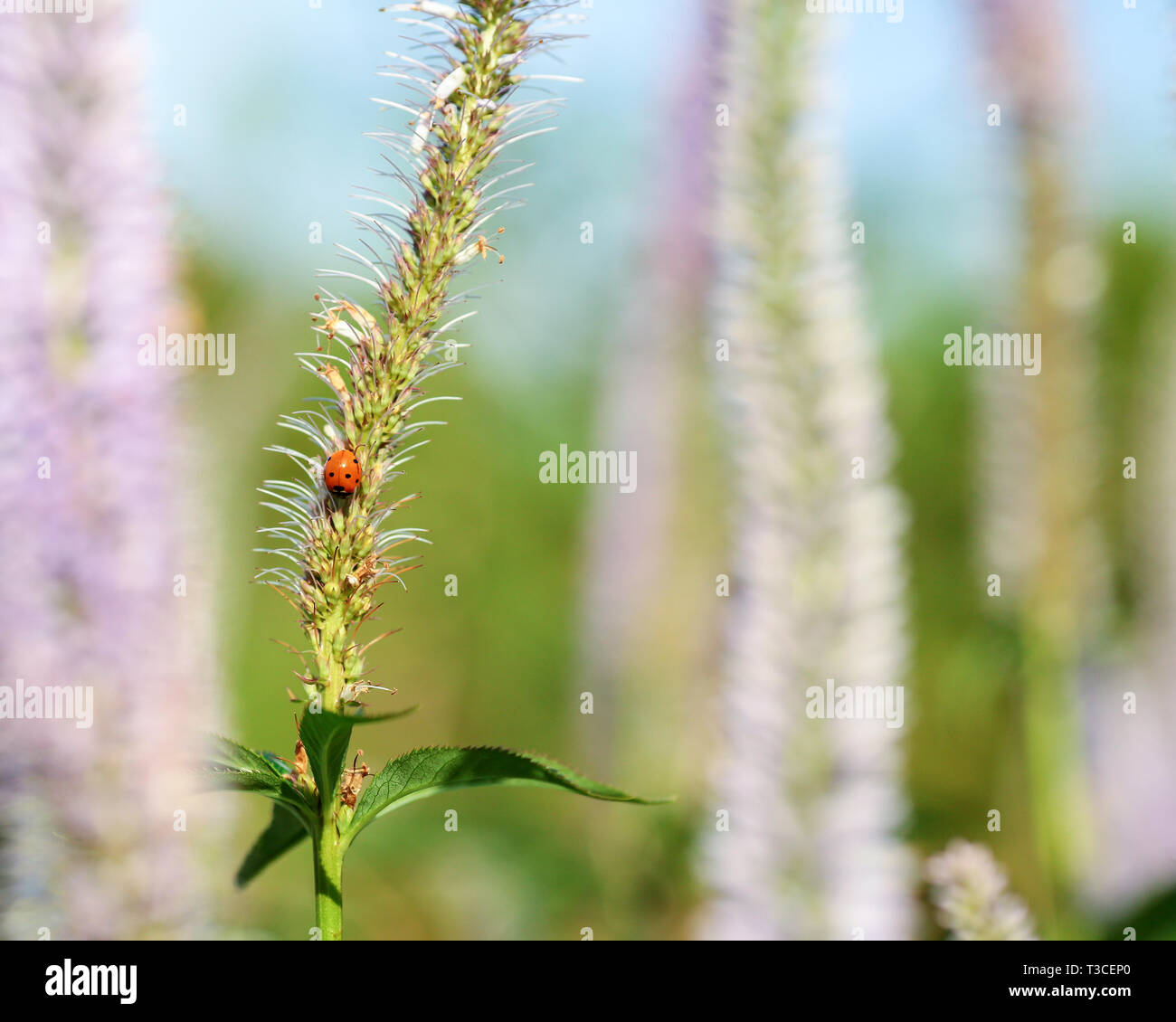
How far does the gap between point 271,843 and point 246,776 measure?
27 cm

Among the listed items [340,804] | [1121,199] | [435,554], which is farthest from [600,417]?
[1121,199]

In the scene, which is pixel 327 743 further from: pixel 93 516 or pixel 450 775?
pixel 93 516

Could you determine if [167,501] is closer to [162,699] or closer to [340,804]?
[162,699]

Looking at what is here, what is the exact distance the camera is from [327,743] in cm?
134

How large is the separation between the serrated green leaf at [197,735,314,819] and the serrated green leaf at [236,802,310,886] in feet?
0.42

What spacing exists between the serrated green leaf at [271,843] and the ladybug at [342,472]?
0.45 meters

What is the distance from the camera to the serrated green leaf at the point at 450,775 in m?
1.41

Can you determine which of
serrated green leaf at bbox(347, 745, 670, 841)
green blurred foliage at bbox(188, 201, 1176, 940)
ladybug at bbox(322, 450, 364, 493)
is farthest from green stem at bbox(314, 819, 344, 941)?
green blurred foliage at bbox(188, 201, 1176, 940)

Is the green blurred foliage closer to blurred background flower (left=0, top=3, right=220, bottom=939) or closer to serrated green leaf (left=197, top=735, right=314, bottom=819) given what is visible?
blurred background flower (left=0, top=3, right=220, bottom=939)

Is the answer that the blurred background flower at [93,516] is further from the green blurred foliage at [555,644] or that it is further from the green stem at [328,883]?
the green stem at [328,883]

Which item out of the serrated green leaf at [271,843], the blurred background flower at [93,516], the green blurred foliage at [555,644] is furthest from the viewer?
the green blurred foliage at [555,644]

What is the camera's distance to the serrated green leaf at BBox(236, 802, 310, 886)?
1.57 m

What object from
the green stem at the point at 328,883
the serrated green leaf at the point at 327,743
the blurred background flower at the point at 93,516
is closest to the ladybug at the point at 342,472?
the serrated green leaf at the point at 327,743
